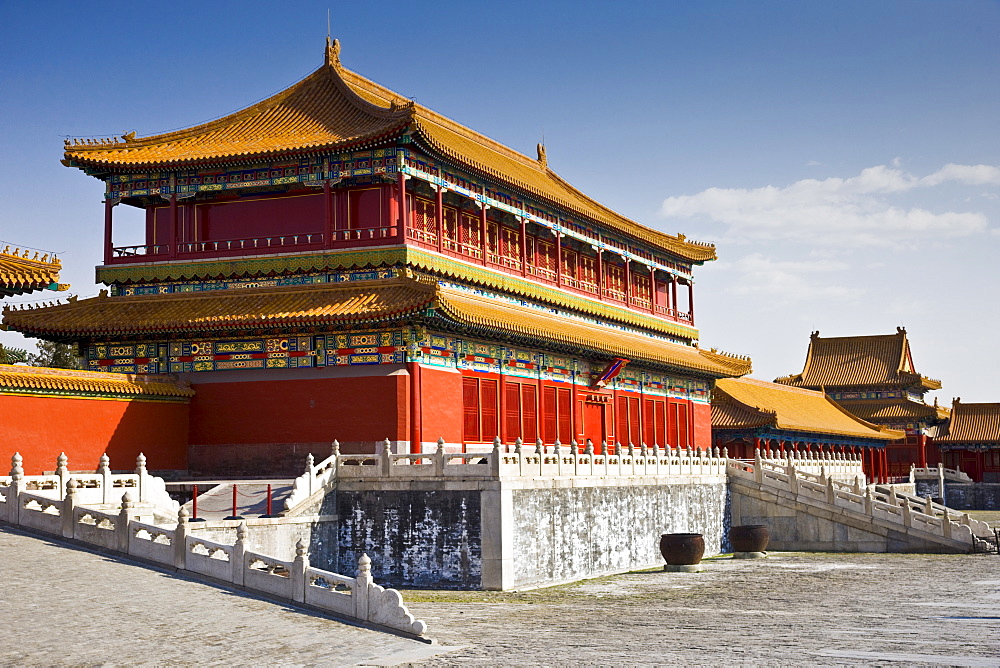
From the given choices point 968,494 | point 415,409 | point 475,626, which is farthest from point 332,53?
point 968,494

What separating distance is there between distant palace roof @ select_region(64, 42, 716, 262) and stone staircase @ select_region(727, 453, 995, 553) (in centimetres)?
1207

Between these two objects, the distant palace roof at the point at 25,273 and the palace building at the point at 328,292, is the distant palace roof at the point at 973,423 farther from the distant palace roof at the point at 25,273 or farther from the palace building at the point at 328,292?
the distant palace roof at the point at 25,273

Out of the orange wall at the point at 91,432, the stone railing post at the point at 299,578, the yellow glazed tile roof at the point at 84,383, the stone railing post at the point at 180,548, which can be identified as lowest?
the stone railing post at the point at 299,578

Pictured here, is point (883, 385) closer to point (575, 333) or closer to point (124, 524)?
point (575, 333)

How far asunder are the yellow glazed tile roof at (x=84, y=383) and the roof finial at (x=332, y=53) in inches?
477

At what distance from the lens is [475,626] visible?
2341 cm

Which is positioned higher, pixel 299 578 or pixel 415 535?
pixel 415 535

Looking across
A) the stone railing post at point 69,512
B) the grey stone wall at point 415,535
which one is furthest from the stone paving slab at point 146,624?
the grey stone wall at point 415,535

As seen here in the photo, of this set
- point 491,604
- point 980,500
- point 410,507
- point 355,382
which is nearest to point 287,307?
point 355,382

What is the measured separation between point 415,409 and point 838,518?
674 inches

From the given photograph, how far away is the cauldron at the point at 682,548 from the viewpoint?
120 ft

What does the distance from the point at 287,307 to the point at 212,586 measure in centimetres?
1366

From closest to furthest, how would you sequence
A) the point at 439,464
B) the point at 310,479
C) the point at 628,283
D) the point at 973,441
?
the point at 310,479 < the point at 439,464 < the point at 628,283 < the point at 973,441

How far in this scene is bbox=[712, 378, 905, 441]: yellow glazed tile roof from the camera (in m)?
62.4
